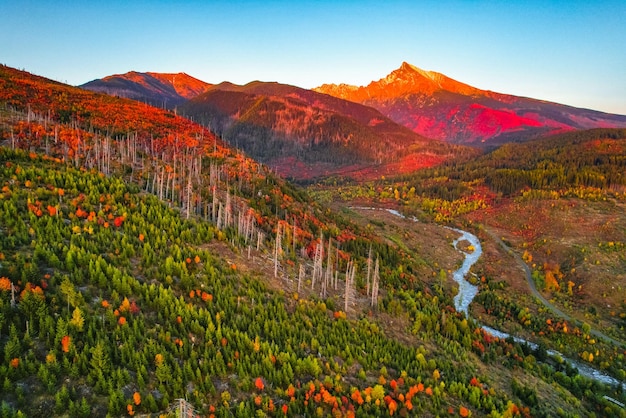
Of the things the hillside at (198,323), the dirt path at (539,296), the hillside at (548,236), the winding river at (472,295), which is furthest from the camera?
the hillside at (548,236)

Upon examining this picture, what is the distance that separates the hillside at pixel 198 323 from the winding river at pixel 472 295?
6.82 metres

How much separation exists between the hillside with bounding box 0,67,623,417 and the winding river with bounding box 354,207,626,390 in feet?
22.4

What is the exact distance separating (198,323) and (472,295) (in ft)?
210

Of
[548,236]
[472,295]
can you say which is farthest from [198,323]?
[548,236]

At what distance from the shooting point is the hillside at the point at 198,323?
65.9 ft

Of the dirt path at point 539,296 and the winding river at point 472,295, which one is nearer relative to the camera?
the winding river at point 472,295

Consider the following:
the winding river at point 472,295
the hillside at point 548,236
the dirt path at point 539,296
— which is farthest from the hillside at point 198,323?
the dirt path at point 539,296

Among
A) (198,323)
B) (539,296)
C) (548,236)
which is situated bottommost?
(539,296)

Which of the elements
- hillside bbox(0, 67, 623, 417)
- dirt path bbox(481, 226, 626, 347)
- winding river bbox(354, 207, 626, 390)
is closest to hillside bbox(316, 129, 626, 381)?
dirt path bbox(481, 226, 626, 347)

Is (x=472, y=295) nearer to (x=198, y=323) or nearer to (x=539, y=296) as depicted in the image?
(x=539, y=296)

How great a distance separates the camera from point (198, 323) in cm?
2616

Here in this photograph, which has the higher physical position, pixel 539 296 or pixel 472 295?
pixel 539 296

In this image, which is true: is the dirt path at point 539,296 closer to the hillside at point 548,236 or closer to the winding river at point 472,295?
the hillside at point 548,236

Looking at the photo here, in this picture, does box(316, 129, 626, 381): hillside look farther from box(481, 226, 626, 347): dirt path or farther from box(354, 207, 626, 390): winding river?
box(354, 207, 626, 390): winding river
